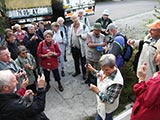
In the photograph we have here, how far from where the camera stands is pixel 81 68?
7.32 meters

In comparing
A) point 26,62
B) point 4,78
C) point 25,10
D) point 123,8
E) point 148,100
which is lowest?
point 123,8

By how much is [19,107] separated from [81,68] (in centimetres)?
430

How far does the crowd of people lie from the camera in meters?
3.11

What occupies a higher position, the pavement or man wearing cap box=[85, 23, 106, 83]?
man wearing cap box=[85, 23, 106, 83]

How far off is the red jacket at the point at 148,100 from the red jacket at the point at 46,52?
3.34 m

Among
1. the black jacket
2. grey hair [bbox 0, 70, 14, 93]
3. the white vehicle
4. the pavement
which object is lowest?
the pavement

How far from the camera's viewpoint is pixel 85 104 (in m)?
5.95

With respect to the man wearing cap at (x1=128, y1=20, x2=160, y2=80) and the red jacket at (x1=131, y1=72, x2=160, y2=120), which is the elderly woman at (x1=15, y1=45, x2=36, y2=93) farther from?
the red jacket at (x1=131, y1=72, x2=160, y2=120)

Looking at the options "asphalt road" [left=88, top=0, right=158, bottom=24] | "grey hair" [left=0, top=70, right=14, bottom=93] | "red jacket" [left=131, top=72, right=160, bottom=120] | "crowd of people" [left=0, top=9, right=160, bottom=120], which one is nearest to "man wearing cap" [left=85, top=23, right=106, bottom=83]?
"crowd of people" [left=0, top=9, right=160, bottom=120]

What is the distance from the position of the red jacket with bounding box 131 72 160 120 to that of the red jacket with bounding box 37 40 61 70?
11.0 feet

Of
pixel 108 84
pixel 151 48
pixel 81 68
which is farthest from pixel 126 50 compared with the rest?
pixel 81 68

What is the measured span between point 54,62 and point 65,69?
139 centimetres

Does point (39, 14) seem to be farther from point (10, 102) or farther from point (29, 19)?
point (10, 102)

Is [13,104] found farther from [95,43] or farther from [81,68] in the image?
[81,68]
